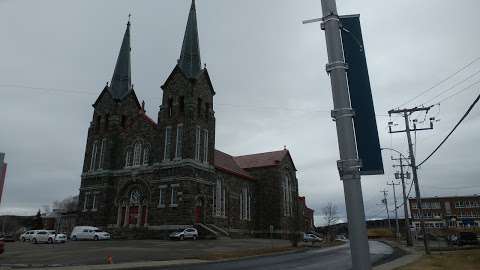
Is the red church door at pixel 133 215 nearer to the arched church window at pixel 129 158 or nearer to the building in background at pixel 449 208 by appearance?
the arched church window at pixel 129 158

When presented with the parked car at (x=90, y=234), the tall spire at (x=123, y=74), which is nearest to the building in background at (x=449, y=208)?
the tall spire at (x=123, y=74)

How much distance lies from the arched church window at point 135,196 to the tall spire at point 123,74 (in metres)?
13.4

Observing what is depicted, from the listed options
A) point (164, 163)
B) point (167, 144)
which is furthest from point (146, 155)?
point (164, 163)

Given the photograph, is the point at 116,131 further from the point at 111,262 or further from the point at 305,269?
the point at 305,269

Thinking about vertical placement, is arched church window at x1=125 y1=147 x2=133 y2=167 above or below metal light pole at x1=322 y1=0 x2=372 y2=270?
above

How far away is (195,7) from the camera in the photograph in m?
50.9

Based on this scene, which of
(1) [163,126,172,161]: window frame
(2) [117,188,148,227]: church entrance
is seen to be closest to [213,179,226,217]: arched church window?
(1) [163,126,172,161]: window frame

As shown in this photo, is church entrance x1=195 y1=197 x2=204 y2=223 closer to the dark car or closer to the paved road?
the paved road

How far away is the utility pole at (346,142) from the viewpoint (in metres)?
3.44

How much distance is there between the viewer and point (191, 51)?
156 feet

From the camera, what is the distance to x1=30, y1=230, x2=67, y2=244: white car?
4034cm

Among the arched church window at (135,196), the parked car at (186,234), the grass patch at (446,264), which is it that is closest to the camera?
the grass patch at (446,264)

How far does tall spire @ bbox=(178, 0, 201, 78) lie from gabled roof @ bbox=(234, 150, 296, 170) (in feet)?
69.8

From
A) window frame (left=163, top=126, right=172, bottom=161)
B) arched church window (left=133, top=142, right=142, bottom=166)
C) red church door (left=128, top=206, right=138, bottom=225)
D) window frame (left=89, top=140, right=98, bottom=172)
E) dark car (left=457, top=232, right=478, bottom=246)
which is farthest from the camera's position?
window frame (left=89, top=140, right=98, bottom=172)
